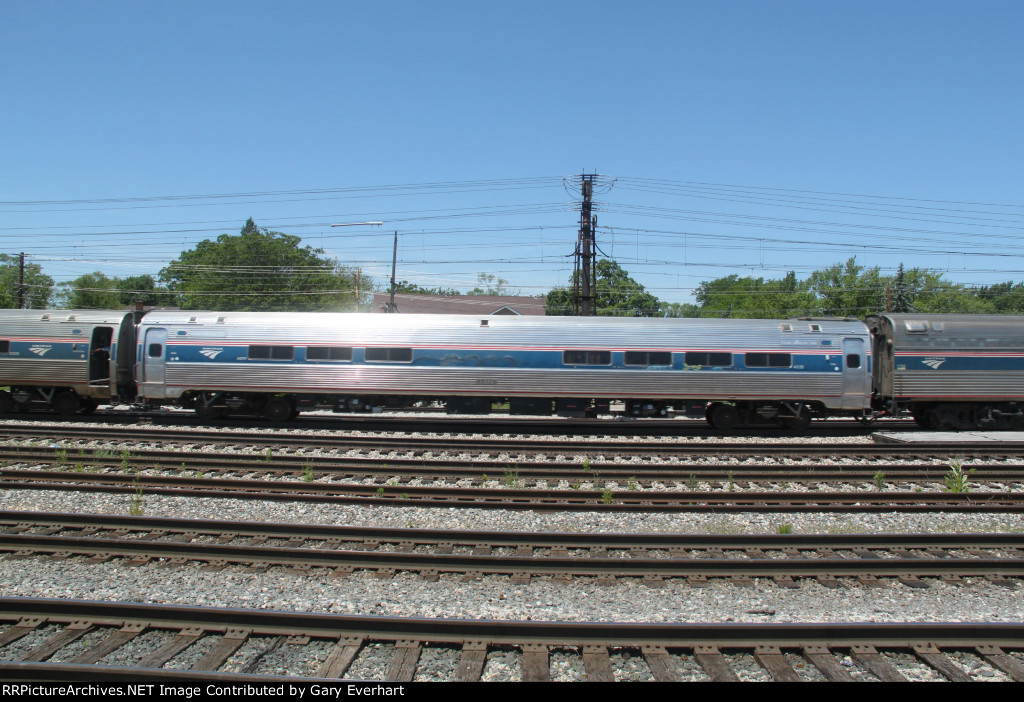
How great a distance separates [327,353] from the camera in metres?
17.2

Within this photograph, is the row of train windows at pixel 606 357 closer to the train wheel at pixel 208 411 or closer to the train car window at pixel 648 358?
the train car window at pixel 648 358

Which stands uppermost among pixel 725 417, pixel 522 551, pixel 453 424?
pixel 725 417

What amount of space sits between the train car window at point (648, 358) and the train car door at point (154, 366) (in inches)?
521

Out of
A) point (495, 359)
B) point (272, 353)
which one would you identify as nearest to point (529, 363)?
point (495, 359)

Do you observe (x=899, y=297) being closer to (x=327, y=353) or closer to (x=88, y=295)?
(x=327, y=353)

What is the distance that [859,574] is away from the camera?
22.4 ft

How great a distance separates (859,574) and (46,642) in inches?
311

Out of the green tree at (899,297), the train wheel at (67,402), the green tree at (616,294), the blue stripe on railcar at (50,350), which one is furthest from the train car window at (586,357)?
the green tree at (899,297)

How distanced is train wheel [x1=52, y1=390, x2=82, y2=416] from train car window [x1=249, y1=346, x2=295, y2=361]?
19.4 ft

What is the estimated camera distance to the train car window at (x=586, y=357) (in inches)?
665

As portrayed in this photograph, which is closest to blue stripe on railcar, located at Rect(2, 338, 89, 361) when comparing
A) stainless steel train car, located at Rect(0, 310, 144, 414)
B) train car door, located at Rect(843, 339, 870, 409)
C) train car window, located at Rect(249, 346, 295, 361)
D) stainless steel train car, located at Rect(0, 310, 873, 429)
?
stainless steel train car, located at Rect(0, 310, 144, 414)

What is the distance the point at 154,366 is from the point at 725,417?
16325 millimetres
